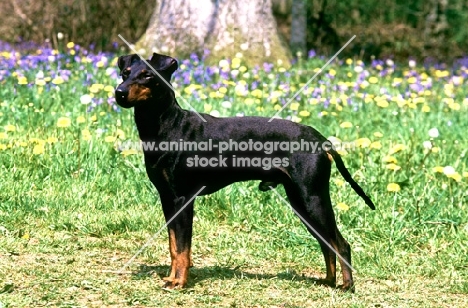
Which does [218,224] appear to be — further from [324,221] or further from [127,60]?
[127,60]

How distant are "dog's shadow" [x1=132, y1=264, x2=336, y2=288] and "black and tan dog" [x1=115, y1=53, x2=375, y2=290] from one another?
27 cm

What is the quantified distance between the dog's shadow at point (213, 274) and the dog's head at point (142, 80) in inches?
43.0

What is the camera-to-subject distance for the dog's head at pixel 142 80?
13.3 feet

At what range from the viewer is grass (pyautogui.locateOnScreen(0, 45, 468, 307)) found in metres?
4.36

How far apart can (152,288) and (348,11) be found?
12.1 m

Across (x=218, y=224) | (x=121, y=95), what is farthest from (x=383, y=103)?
(x=121, y=95)

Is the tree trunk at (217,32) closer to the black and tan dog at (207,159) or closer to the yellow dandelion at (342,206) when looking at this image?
the yellow dandelion at (342,206)

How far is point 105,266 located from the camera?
4.74 metres

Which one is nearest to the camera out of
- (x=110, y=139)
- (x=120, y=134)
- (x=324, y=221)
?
(x=324, y=221)

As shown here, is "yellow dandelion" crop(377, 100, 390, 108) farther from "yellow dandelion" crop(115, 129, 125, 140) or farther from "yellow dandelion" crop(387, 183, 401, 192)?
"yellow dandelion" crop(115, 129, 125, 140)

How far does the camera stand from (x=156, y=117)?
427cm

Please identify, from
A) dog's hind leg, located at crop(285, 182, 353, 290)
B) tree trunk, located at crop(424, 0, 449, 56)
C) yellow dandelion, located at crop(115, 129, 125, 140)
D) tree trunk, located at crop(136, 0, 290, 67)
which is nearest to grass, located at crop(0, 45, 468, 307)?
yellow dandelion, located at crop(115, 129, 125, 140)

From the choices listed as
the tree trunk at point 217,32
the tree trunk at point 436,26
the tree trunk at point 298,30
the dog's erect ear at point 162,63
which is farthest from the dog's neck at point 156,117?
the tree trunk at point 436,26

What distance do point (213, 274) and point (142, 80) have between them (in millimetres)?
1308
